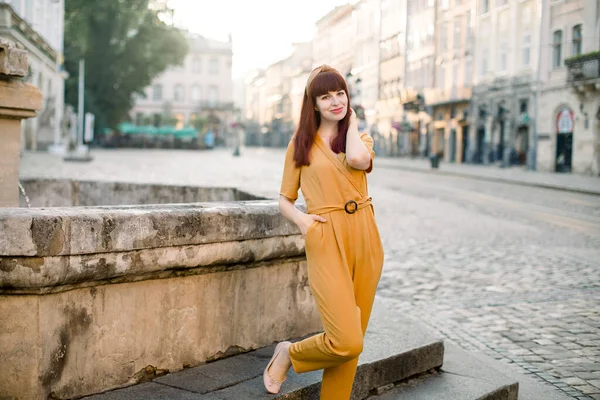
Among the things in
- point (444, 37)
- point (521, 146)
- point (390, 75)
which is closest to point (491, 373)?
point (521, 146)

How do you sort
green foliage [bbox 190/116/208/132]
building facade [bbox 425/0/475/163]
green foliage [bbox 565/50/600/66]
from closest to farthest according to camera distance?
green foliage [bbox 565/50/600/66]
building facade [bbox 425/0/475/163]
green foliage [bbox 190/116/208/132]

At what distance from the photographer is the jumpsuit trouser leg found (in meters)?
3.03

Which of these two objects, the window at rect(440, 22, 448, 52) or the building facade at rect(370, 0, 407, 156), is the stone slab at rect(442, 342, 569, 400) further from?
the building facade at rect(370, 0, 407, 156)

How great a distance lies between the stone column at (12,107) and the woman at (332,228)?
1.78 meters

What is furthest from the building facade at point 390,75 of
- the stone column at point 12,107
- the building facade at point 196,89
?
the stone column at point 12,107

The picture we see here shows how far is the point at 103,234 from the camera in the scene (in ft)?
9.82

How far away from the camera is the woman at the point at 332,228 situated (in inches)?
120

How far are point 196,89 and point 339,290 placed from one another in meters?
106

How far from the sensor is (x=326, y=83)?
3229 millimetres

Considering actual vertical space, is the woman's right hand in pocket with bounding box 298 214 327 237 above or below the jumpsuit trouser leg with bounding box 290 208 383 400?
above

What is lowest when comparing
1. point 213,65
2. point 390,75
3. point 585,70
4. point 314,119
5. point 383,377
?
point 383,377

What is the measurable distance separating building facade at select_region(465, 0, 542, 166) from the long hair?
115 ft

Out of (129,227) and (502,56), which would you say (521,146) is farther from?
(129,227)

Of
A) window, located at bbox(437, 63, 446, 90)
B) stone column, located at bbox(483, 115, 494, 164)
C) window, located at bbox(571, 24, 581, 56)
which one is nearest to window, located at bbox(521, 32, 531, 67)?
stone column, located at bbox(483, 115, 494, 164)
